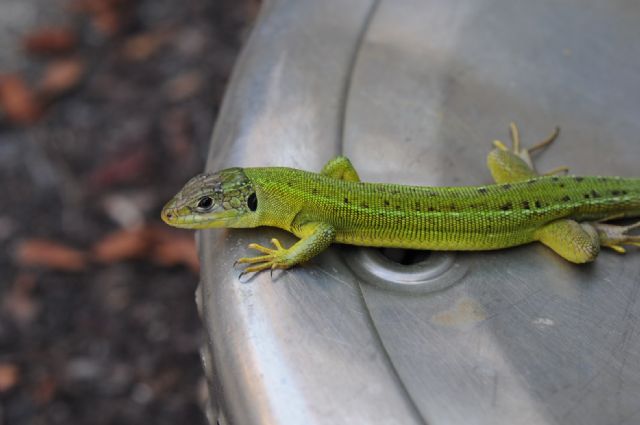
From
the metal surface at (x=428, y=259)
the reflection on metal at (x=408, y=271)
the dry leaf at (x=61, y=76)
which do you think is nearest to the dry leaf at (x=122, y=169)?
the dry leaf at (x=61, y=76)

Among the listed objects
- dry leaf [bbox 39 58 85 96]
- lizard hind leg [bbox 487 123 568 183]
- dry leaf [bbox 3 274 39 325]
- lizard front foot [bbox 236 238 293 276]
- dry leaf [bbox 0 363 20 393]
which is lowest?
dry leaf [bbox 0 363 20 393]

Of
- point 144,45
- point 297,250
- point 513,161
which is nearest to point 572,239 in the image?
point 513,161

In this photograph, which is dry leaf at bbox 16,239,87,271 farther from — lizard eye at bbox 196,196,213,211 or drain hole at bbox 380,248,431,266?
drain hole at bbox 380,248,431,266

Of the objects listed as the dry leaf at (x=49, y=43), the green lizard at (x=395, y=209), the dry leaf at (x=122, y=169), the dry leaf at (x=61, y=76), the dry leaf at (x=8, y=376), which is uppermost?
the green lizard at (x=395, y=209)

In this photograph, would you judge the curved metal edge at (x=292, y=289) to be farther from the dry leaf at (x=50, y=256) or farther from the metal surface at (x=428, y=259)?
the dry leaf at (x=50, y=256)

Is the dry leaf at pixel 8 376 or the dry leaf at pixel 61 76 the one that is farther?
the dry leaf at pixel 61 76

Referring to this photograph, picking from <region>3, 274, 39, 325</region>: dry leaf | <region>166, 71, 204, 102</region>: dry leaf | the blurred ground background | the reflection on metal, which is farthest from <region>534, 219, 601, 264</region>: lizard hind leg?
<region>166, 71, 204, 102</region>: dry leaf

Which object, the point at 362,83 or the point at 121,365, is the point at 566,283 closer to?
the point at 362,83
